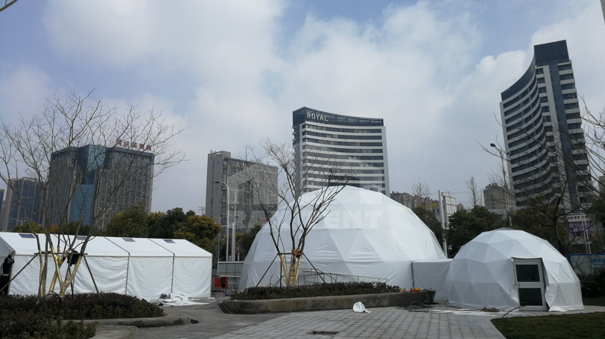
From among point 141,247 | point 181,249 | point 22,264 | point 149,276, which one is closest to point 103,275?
point 149,276

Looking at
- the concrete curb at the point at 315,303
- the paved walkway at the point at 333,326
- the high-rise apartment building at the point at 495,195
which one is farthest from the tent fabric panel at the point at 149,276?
the high-rise apartment building at the point at 495,195

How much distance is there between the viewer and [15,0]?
4.96m

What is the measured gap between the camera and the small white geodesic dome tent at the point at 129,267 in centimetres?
1508

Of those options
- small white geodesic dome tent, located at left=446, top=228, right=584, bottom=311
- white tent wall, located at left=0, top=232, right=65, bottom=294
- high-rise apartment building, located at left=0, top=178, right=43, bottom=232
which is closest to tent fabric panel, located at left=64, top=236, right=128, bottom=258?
white tent wall, located at left=0, top=232, right=65, bottom=294

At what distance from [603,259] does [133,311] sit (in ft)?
65.6

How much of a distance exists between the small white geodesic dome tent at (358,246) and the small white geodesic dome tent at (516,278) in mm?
3749

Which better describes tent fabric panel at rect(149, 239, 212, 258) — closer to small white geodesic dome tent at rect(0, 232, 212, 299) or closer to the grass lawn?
small white geodesic dome tent at rect(0, 232, 212, 299)

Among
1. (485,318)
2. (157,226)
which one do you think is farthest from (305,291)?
(157,226)

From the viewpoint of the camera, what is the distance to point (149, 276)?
18.0 metres

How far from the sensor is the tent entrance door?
45.1 feet

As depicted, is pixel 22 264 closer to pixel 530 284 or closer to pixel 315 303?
pixel 315 303

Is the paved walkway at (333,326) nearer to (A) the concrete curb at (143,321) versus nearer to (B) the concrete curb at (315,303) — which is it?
(A) the concrete curb at (143,321)

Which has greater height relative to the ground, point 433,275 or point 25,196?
point 25,196

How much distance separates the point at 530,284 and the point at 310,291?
787 cm
